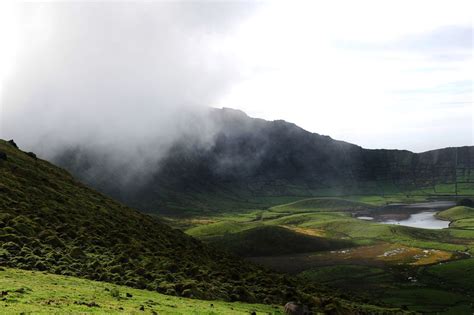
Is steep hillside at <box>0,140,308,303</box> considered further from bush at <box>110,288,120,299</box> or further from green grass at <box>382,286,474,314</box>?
green grass at <box>382,286,474,314</box>

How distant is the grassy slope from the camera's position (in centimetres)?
3117

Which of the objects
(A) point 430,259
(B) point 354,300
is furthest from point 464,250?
(B) point 354,300

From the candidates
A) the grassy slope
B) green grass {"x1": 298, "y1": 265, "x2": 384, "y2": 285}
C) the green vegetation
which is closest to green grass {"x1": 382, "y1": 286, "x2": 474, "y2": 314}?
green grass {"x1": 298, "y1": 265, "x2": 384, "y2": 285}

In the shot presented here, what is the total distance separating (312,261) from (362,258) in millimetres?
22066

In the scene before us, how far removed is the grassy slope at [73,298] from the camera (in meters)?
31.2

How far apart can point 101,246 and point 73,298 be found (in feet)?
98.2

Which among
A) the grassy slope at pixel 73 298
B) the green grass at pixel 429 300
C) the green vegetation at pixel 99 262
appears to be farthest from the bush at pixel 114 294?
the green grass at pixel 429 300

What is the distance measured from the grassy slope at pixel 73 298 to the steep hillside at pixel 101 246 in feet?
16.3

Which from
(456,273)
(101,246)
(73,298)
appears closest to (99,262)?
(101,246)

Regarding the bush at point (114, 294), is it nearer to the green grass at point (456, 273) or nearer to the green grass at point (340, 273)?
the green grass at point (340, 273)

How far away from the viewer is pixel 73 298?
36.0m

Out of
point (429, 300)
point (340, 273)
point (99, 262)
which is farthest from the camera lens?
point (340, 273)

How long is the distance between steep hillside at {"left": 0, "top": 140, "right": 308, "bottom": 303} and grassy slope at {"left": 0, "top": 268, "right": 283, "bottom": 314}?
16.3 ft

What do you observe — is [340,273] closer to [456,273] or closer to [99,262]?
[456,273]
